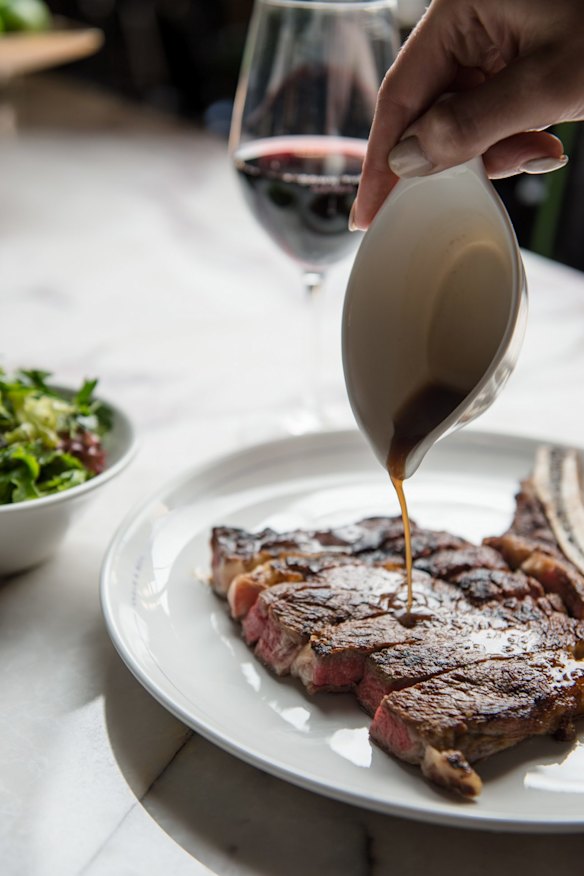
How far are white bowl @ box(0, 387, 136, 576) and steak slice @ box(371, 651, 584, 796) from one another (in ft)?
1.75

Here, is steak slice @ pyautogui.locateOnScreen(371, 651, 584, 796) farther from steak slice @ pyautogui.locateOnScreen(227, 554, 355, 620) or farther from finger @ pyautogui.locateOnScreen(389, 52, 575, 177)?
finger @ pyautogui.locateOnScreen(389, 52, 575, 177)

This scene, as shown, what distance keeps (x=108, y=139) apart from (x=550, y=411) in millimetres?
2296

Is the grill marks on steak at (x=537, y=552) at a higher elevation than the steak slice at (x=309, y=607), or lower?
lower

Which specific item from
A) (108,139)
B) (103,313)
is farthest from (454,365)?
(108,139)

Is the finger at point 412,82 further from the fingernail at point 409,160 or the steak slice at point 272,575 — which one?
the steak slice at point 272,575

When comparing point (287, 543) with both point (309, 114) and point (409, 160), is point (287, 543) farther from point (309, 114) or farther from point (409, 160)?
point (309, 114)

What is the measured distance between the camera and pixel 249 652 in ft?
4.27

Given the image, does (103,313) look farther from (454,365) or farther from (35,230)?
(454,365)

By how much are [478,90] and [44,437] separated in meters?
0.81

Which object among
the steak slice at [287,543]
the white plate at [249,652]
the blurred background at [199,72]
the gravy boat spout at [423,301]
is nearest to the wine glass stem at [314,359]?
the white plate at [249,652]

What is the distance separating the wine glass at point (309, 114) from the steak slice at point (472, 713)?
945 millimetres

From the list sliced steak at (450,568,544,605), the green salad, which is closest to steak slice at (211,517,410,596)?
sliced steak at (450,568,544,605)

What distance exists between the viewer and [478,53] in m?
1.31

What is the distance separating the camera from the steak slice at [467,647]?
47.1 inches
